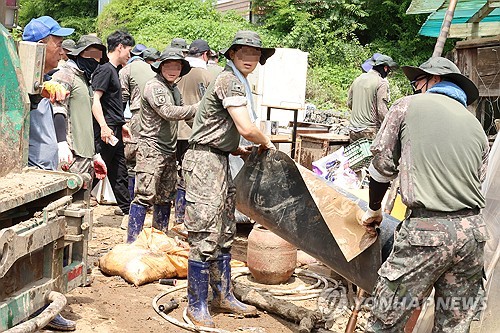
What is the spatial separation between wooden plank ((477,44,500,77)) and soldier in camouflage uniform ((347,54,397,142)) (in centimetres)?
249

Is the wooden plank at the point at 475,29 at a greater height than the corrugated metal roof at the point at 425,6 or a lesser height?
lesser

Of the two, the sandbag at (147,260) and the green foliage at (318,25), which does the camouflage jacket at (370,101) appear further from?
the green foliage at (318,25)

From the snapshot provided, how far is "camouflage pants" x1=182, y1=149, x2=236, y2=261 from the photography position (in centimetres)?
536

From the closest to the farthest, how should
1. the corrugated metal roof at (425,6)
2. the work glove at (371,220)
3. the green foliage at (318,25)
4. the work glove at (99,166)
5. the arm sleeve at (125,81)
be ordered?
the work glove at (371,220)
the work glove at (99,166)
the arm sleeve at (125,81)
the corrugated metal roof at (425,6)
the green foliage at (318,25)

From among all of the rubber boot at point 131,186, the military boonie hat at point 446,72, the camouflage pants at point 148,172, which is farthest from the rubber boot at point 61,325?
the rubber boot at point 131,186

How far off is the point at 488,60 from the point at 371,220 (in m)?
4.17

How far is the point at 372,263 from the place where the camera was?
4523mm

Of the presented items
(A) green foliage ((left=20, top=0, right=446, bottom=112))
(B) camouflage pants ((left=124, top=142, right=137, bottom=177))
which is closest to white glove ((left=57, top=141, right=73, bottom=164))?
(B) camouflage pants ((left=124, top=142, right=137, bottom=177))

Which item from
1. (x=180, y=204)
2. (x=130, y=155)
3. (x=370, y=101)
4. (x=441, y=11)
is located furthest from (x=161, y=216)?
(x=441, y=11)

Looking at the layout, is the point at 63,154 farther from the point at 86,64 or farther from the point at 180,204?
the point at 180,204

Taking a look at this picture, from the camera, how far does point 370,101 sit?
409 inches

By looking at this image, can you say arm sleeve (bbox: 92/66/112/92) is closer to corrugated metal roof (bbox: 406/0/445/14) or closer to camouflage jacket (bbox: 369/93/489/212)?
corrugated metal roof (bbox: 406/0/445/14)

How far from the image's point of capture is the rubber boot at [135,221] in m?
7.09

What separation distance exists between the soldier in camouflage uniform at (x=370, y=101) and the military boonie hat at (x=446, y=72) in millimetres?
6110
